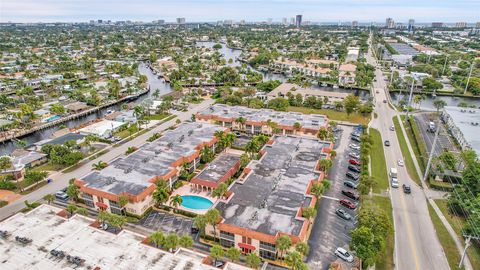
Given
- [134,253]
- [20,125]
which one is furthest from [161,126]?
[134,253]

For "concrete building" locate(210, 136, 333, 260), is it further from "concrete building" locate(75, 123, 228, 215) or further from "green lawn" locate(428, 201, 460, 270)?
"green lawn" locate(428, 201, 460, 270)

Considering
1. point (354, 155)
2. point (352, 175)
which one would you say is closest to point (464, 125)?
point (354, 155)

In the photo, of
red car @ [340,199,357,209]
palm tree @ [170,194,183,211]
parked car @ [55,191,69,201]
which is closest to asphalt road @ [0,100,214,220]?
parked car @ [55,191,69,201]

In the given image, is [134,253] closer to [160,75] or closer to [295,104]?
[295,104]

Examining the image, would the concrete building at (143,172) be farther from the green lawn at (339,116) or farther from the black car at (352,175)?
the green lawn at (339,116)

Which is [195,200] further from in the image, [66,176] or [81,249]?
[66,176]

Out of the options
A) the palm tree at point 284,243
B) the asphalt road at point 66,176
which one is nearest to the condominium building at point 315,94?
the asphalt road at point 66,176
